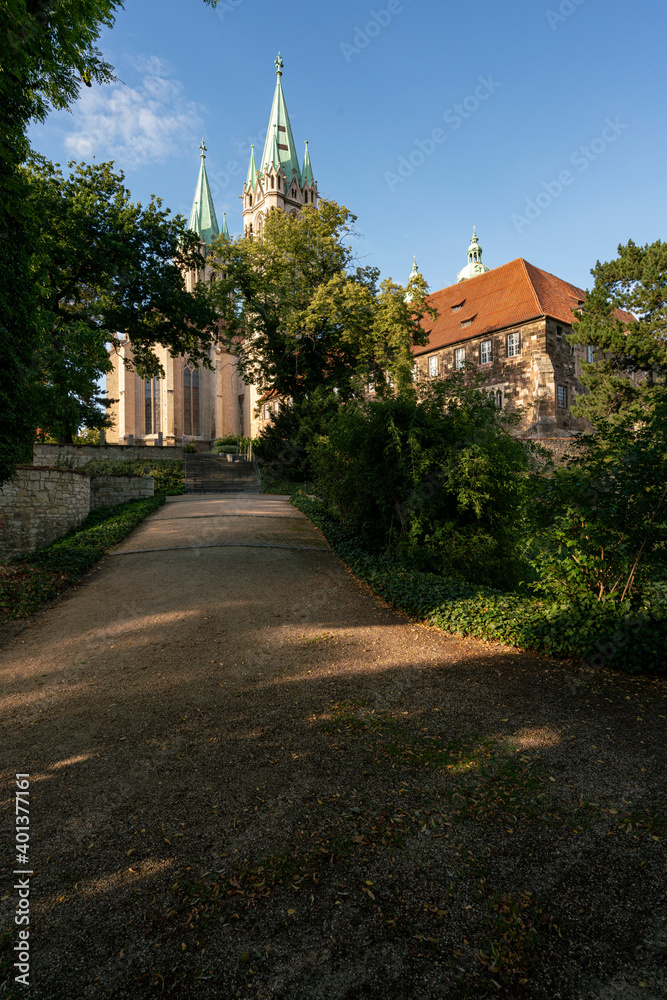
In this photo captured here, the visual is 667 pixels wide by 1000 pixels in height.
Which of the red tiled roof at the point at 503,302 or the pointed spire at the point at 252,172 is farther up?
the pointed spire at the point at 252,172

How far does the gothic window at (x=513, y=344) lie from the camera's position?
1326 inches

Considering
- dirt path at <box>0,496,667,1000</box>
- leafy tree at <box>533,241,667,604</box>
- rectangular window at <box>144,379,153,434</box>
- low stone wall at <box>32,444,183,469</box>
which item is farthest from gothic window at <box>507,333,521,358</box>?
dirt path at <box>0,496,667,1000</box>

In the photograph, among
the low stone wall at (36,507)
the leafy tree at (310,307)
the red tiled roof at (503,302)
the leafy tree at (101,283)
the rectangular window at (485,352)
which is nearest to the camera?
the low stone wall at (36,507)

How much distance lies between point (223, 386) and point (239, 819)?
154 ft

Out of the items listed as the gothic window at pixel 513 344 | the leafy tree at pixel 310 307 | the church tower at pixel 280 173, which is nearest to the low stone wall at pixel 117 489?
the leafy tree at pixel 310 307

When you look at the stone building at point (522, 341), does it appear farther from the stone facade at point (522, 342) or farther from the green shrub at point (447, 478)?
the green shrub at point (447, 478)

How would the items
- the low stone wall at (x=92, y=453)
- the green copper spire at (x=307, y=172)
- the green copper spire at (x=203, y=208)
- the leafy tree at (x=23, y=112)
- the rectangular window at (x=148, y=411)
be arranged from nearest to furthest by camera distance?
the leafy tree at (x=23, y=112), the low stone wall at (x=92, y=453), the rectangular window at (x=148, y=411), the green copper spire at (x=307, y=172), the green copper spire at (x=203, y=208)

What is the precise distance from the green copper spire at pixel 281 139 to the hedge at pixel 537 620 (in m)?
54.4

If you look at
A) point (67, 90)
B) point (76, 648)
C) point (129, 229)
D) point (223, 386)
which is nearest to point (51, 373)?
point (129, 229)

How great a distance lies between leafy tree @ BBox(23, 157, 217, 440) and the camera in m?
16.2

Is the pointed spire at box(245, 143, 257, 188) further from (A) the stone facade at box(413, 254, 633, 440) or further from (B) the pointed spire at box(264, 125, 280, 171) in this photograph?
(A) the stone facade at box(413, 254, 633, 440)

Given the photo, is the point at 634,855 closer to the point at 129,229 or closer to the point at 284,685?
the point at 284,685

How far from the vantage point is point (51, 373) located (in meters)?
15.4

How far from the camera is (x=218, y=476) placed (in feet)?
81.6
